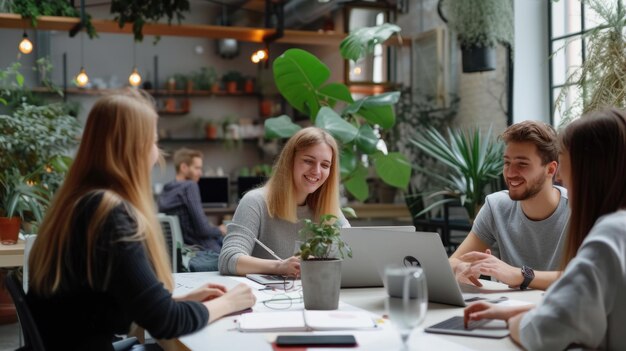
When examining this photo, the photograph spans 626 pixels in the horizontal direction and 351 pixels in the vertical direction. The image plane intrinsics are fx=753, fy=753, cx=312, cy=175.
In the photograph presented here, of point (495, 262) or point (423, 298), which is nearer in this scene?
point (423, 298)

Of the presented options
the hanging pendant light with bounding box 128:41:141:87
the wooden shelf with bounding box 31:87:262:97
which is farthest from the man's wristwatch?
the wooden shelf with bounding box 31:87:262:97

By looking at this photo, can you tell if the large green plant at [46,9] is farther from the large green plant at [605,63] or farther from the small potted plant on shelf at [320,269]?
the small potted plant on shelf at [320,269]

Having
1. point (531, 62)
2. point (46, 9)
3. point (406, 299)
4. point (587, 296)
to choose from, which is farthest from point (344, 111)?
point (406, 299)

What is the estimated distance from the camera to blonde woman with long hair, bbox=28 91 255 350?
5.36 feet

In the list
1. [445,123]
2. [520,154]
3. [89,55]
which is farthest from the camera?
[89,55]

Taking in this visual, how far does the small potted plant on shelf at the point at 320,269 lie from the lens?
205cm

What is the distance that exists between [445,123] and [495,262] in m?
5.49

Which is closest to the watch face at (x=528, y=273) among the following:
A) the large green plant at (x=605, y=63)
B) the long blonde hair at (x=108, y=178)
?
the long blonde hair at (x=108, y=178)

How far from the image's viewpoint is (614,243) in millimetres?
1479

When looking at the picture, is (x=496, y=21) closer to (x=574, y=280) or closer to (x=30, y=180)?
(x=30, y=180)

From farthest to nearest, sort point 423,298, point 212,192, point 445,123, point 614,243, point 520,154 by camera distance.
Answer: point 212,192
point 445,123
point 520,154
point 614,243
point 423,298

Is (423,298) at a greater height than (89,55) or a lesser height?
lesser

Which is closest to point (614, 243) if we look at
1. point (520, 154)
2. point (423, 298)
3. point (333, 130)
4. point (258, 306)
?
point (423, 298)

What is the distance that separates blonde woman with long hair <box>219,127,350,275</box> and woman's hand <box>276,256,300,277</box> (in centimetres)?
29
